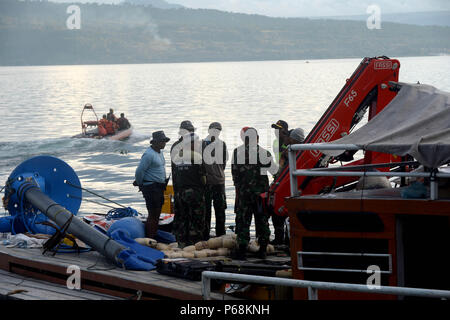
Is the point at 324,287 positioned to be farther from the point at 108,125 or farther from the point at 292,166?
the point at 108,125

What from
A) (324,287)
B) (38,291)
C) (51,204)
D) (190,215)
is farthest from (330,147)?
(51,204)

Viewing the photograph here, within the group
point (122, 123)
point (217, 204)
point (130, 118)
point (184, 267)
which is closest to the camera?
point (184, 267)

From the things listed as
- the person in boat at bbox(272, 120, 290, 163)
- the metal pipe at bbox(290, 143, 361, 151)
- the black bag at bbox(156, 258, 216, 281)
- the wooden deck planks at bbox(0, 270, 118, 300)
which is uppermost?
the person in boat at bbox(272, 120, 290, 163)

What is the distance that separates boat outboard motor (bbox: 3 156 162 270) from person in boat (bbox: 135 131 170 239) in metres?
1.16

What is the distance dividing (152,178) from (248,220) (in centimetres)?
190

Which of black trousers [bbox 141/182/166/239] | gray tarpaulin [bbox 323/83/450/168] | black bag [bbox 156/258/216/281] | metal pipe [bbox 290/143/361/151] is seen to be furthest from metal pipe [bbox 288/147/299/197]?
black trousers [bbox 141/182/166/239]

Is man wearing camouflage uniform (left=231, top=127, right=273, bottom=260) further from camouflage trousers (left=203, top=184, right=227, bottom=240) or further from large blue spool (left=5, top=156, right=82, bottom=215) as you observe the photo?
large blue spool (left=5, top=156, right=82, bottom=215)

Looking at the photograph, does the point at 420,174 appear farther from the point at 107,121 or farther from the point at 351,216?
the point at 107,121

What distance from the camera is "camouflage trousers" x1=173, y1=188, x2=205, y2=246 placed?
10.2m

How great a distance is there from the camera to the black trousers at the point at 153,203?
35.7 feet

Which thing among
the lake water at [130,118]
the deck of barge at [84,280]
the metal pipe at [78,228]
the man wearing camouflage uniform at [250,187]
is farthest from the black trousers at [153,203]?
the lake water at [130,118]

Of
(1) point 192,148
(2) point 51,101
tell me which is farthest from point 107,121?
(2) point 51,101

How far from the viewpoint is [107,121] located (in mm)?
39750

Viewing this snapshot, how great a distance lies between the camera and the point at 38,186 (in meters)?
11.7
